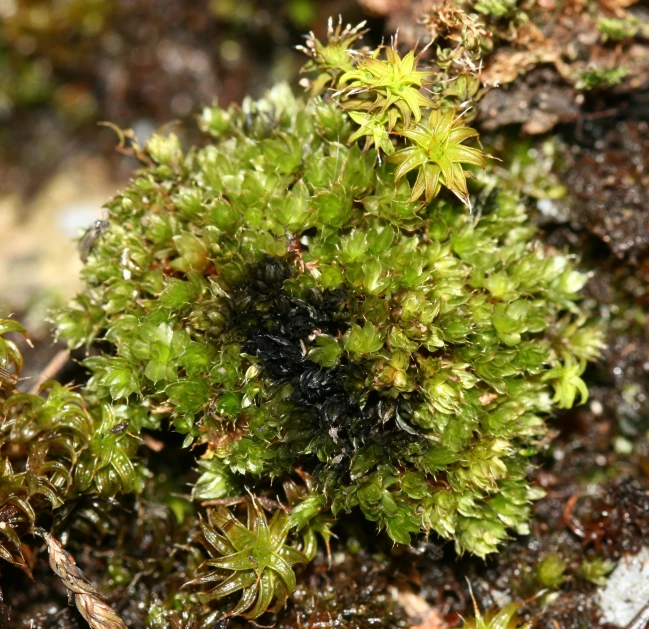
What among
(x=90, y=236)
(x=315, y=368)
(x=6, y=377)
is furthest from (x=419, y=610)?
(x=90, y=236)

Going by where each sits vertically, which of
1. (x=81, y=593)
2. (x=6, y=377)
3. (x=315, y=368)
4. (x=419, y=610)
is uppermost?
(x=315, y=368)

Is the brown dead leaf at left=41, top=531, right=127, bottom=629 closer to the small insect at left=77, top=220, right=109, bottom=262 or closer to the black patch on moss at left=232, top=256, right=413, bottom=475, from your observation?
the black patch on moss at left=232, top=256, right=413, bottom=475

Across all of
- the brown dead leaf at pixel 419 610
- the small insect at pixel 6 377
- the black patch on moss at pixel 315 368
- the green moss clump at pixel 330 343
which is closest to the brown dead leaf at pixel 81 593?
the green moss clump at pixel 330 343

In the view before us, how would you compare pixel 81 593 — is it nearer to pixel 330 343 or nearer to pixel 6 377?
pixel 6 377

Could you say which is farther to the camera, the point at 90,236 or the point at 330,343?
the point at 90,236

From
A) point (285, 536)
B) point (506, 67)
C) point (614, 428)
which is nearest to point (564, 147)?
point (506, 67)

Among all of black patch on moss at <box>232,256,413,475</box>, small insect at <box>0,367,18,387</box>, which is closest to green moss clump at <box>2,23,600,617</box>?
black patch on moss at <box>232,256,413,475</box>

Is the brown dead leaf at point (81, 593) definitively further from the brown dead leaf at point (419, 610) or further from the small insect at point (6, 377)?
the brown dead leaf at point (419, 610)
